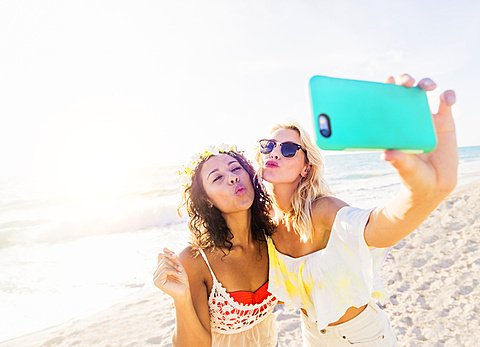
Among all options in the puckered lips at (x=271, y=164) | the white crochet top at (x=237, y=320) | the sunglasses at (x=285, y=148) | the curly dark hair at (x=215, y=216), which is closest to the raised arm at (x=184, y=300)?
the white crochet top at (x=237, y=320)

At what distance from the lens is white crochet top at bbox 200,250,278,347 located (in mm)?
2387

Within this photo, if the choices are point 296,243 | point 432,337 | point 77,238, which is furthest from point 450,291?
point 77,238

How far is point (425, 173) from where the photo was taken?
49.8 inches

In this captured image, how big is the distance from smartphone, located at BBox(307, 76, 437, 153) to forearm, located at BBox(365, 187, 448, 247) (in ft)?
0.70

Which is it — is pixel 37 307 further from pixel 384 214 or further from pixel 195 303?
pixel 384 214

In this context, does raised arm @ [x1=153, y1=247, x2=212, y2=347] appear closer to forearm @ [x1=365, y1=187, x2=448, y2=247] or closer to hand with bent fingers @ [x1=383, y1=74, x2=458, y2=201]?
forearm @ [x1=365, y1=187, x2=448, y2=247]

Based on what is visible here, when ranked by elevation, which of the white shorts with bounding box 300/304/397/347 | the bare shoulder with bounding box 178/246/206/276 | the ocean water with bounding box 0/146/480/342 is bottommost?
the ocean water with bounding box 0/146/480/342

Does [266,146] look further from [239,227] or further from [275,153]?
[239,227]

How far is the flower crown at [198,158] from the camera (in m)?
2.91

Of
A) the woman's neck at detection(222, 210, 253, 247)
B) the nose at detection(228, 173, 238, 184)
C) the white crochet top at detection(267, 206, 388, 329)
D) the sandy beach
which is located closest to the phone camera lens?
the white crochet top at detection(267, 206, 388, 329)

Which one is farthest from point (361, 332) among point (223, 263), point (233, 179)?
point (233, 179)

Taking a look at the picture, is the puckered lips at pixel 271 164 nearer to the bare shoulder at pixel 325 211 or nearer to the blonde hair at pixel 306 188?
the blonde hair at pixel 306 188

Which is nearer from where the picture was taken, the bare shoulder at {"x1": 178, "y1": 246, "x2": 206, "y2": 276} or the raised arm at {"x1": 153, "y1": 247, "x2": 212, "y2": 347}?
the raised arm at {"x1": 153, "y1": 247, "x2": 212, "y2": 347}

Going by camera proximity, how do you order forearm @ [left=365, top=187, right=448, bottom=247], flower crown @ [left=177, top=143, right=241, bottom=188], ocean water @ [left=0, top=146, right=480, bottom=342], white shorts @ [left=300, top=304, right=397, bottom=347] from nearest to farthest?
forearm @ [left=365, top=187, right=448, bottom=247] < white shorts @ [left=300, top=304, right=397, bottom=347] < flower crown @ [left=177, top=143, right=241, bottom=188] < ocean water @ [left=0, top=146, right=480, bottom=342]
